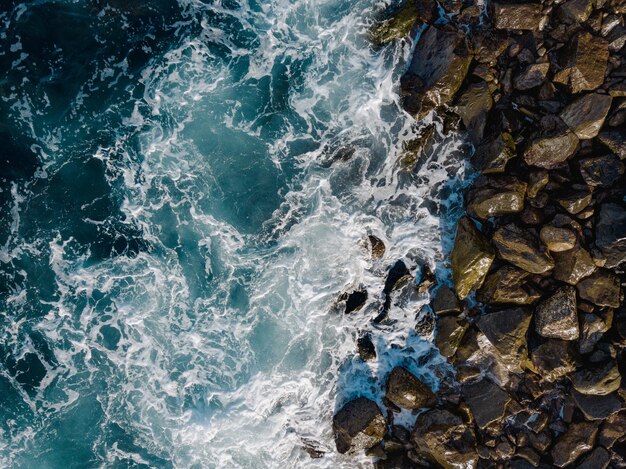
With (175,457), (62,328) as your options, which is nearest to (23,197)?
(62,328)

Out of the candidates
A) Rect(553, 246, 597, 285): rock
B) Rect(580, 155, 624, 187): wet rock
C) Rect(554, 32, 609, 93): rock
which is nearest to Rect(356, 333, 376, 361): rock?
Rect(553, 246, 597, 285): rock

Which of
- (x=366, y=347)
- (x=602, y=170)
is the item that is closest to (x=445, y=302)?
(x=366, y=347)

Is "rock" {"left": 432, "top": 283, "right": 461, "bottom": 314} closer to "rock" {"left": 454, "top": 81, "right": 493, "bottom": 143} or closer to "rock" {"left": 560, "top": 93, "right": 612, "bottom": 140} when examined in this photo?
"rock" {"left": 454, "top": 81, "right": 493, "bottom": 143}

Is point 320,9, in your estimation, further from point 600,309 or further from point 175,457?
point 175,457

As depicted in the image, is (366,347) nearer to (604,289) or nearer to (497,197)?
(497,197)

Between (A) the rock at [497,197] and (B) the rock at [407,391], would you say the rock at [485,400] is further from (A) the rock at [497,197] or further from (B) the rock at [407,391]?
(A) the rock at [497,197]

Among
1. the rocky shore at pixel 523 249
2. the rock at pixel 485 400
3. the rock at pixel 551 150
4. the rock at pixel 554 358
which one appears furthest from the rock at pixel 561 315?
the rock at pixel 551 150
